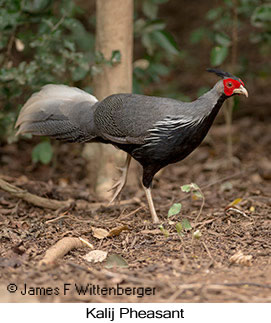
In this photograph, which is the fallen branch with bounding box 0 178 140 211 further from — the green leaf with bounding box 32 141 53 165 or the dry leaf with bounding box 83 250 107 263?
the dry leaf with bounding box 83 250 107 263

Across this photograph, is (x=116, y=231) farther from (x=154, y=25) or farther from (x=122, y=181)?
(x=154, y=25)

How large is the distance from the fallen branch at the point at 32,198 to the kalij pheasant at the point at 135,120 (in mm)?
516

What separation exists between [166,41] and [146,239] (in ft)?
8.15

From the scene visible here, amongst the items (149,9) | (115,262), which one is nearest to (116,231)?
(115,262)

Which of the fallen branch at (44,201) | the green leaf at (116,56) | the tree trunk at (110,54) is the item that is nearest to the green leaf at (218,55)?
the tree trunk at (110,54)

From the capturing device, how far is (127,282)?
3148mm

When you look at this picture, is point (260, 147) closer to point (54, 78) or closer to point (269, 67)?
point (269, 67)

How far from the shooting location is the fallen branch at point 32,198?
15.5ft

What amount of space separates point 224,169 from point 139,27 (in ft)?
6.78

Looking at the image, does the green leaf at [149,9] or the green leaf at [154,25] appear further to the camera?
the green leaf at [149,9]

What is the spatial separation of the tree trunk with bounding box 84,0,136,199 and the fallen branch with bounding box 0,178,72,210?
1.55ft

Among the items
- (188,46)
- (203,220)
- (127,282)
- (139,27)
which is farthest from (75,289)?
(188,46)

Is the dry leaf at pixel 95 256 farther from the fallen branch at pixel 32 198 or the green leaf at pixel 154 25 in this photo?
the green leaf at pixel 154 25

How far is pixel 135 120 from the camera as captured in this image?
428 centimetres
